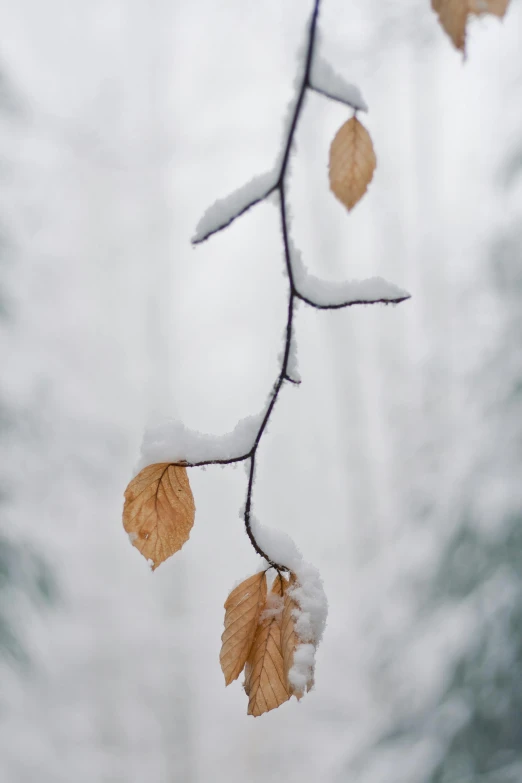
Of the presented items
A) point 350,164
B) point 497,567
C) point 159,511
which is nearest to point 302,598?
point 159,511

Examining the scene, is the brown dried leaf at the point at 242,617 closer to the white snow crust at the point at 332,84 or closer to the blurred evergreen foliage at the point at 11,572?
the white snow crust at the point at 332,84

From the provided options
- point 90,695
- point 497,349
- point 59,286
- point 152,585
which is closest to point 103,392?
point 59,286

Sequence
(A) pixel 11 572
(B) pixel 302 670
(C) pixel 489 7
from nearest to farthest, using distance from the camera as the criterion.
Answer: (C) pixel 489 7, (B) pixel 302 670, (A) pixel 11 572

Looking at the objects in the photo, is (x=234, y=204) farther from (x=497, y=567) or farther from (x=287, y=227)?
(x=497, y=567)

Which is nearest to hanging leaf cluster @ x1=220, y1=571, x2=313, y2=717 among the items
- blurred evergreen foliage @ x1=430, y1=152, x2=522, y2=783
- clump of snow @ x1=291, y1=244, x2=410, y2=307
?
clump of snow @ x1=291, y1=244, x2=410, y2=307

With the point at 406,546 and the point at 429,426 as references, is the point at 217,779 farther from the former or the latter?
the point at 429,426

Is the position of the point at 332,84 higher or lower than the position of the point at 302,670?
higher

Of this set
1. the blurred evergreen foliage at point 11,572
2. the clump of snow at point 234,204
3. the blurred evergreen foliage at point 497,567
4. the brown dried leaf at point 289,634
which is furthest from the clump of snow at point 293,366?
the blurred evergreen foliage at point 11,572
